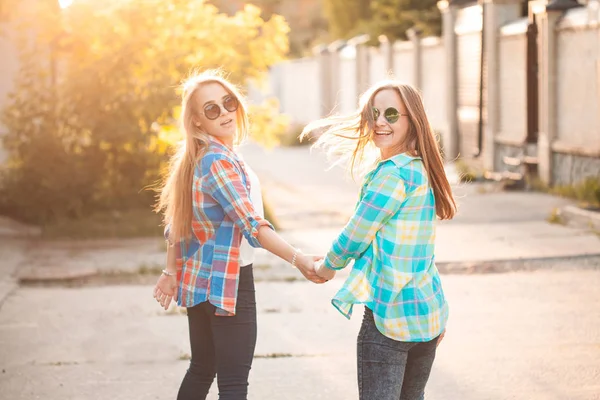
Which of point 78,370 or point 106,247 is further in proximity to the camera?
point 106,247

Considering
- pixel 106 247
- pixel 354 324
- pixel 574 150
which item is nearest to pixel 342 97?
pixel 574 150

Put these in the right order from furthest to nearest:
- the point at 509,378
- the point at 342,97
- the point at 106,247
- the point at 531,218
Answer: the point at 342,97
the point at 531,218
the point at 106,247
the point at 509,378

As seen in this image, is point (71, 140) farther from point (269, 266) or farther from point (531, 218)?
point (531, 218)

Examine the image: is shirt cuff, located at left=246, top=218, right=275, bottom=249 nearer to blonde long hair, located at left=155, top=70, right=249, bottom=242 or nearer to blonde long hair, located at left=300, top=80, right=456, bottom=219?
blonde long hair, located at left=155, top=70, right=249, bottom=242

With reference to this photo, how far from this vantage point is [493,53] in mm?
16375

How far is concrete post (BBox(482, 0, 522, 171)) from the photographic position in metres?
16.2

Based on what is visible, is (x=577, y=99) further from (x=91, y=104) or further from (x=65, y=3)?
(x=65, y=3)

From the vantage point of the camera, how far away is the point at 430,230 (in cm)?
360

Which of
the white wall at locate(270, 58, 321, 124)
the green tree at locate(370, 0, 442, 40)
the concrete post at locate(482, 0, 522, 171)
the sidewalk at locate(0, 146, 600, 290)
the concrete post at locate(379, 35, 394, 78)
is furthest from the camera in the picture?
the white wall at locate(270, 58, 321, 124)

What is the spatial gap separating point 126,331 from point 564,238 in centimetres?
475

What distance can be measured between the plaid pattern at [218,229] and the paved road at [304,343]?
1489 mm

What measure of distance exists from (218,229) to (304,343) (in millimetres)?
2539

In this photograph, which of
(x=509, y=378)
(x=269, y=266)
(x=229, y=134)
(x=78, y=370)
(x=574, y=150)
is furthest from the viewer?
(x=574, y=150)

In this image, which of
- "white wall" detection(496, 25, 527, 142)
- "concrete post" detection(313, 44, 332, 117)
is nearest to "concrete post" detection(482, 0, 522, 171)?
"white wall" detection(496, 25, 527, 142)
